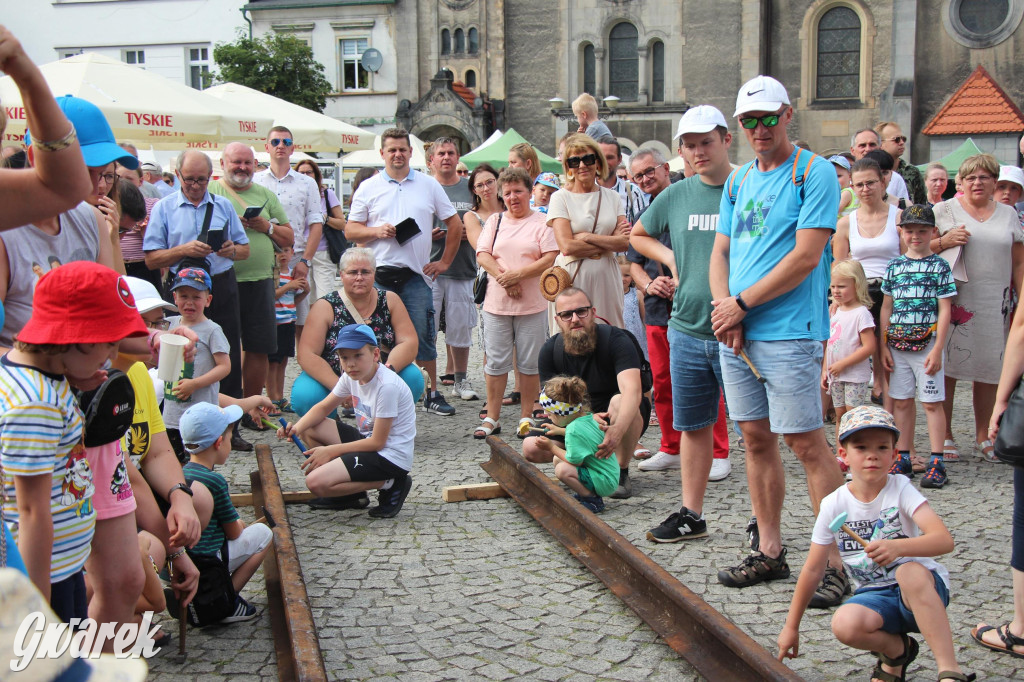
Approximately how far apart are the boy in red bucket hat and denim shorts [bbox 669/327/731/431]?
3023 millimetres

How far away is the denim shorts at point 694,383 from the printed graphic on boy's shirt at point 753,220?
774 mm

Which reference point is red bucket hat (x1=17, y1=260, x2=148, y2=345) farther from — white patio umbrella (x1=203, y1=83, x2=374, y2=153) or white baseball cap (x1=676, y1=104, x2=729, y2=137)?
white patio umbrella (x1=203, y1=83, x2=374, y2=153)

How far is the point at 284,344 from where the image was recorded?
9.26 m

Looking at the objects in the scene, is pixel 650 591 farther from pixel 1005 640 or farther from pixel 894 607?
pixel 1005 640

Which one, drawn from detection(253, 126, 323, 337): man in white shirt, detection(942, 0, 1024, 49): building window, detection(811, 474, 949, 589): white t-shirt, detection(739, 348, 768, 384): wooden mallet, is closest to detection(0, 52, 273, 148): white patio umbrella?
detection(253, 126, 323, 337): man in white shirt

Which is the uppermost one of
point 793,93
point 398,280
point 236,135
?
point 793,93

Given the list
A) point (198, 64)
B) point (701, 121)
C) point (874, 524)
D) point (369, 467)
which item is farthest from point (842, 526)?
point (198, 64)

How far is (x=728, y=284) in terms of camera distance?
4750mm

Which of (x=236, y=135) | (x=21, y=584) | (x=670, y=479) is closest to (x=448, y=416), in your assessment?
(x=670, y=479)

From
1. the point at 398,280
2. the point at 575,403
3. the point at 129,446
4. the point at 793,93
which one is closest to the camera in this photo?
the point at 129,446

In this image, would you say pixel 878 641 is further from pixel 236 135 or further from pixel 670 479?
pixel 236 135

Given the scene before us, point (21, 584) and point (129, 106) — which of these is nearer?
point (21, 584)

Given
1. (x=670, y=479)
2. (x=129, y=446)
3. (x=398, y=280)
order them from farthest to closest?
(x=398, y=280) < (x=670, y=479) < (x=129, y=446)

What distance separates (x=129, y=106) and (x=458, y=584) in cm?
843
